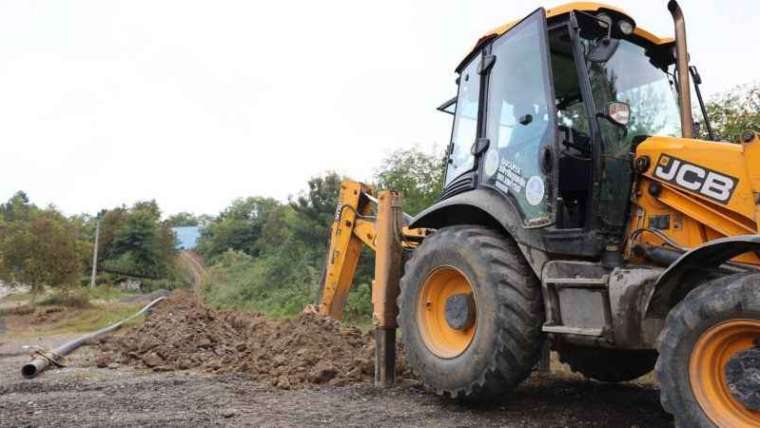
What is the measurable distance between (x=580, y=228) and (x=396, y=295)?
200 centimetres

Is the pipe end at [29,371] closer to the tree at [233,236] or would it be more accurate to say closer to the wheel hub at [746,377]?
the wheel hub at [746,377]

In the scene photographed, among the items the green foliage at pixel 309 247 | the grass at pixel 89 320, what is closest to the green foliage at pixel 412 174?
the green foliage at pixel 309 247

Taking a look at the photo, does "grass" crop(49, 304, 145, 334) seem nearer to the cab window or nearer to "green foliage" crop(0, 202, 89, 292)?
"green foliage" crop(0, 202, 89, 292)

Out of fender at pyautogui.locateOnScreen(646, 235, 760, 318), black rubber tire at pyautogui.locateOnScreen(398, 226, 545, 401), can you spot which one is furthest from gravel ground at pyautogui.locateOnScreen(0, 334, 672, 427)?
fender at pyautogui.locateOnScreen(646, 235, 760, 318)

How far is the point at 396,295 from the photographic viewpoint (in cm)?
586

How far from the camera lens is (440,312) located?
512cm

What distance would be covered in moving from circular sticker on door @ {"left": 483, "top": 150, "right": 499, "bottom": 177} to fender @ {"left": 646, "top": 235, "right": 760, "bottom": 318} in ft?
5.47

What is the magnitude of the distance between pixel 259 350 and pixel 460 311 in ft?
10.1

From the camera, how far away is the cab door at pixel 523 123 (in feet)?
14.5

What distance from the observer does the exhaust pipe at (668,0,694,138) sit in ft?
13.9

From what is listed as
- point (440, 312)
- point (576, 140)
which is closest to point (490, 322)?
point (440, 312)

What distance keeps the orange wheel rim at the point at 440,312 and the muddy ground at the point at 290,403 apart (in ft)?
1.48

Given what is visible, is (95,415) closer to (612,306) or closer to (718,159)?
(612,306)

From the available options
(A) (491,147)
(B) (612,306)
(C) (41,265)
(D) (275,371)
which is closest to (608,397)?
(B) (612,306)
